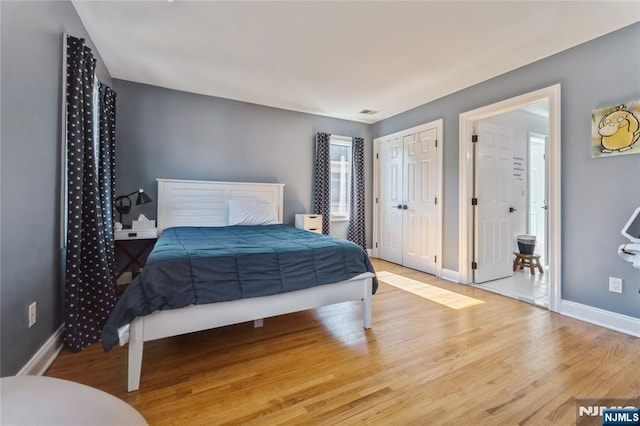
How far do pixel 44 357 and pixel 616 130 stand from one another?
4355 mm

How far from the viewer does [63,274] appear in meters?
2.05

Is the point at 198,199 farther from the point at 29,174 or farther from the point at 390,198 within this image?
the point at 390,198

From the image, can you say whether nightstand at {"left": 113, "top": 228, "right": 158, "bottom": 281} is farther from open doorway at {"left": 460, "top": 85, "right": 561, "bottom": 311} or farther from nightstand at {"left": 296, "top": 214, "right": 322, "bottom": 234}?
open doorway at {"left": 460, "top": 85, "right": 561, "bottom": 311}

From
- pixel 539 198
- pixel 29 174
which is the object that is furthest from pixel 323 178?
pixel 539 198

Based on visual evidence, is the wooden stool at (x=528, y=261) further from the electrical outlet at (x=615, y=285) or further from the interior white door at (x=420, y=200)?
the electrical outlet at (x=615, y=285)

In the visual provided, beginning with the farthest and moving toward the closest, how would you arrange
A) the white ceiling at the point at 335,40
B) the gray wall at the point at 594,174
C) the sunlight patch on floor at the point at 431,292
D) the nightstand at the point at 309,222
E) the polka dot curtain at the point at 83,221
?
1. the nightstand at the point at 309,222
2. the sunlight patch on floor at the point at 431,292
3. the gray wall at the point at 594,174
4. the white ceiling at the point at 335,40
5. the polka dot curtain at the point at 83,221

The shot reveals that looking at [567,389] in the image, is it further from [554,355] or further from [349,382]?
[349,382]

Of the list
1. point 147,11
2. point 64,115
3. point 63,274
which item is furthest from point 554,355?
point 147,11

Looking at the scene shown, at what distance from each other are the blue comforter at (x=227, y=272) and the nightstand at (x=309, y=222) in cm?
Answer: 187

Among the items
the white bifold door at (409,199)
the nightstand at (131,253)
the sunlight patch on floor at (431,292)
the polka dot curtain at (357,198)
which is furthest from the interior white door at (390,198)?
the nightstand at (131,253)

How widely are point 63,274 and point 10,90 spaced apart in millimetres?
1278

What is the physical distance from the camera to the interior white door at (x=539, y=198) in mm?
4613

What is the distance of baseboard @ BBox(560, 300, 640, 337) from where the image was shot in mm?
2205

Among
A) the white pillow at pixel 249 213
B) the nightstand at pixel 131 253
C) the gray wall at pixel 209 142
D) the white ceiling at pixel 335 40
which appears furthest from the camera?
the white pillow at pixel 249 213
